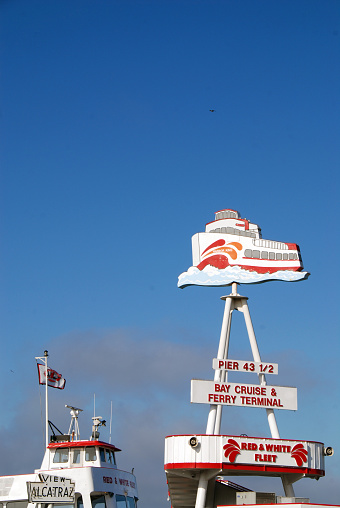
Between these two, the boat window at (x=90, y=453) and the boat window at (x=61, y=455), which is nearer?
the boat window at (x=90, y=453)

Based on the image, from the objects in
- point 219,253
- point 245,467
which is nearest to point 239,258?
point 219,253

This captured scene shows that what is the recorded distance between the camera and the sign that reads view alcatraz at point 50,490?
2975cm

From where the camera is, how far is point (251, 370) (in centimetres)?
4231

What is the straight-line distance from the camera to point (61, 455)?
4144cm

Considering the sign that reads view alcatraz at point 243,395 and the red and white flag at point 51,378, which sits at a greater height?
the red and white flag at point 51,378

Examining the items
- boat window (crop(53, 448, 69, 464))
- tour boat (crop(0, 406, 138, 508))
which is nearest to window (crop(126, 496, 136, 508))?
tour boat (crop(0, 406, 138, 508))

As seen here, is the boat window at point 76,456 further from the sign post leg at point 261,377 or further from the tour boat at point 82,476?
the sign post leg at point 261,377

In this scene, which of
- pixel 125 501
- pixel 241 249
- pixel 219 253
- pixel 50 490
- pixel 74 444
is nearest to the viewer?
pixel 50 490

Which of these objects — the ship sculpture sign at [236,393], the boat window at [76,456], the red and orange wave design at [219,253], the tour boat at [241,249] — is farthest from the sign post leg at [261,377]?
the boat window at [76,456]

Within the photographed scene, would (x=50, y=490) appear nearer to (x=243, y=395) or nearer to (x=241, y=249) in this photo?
(x=243, y=395)

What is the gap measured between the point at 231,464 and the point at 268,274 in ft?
37.9

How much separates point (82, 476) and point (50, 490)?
816cm

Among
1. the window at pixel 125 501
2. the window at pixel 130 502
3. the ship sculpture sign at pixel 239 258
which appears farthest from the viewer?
the ship sculpture sign at pixel 239 258

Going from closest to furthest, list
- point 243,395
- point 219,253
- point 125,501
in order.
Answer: point 243,395 → point 125,501 → point 219,253
